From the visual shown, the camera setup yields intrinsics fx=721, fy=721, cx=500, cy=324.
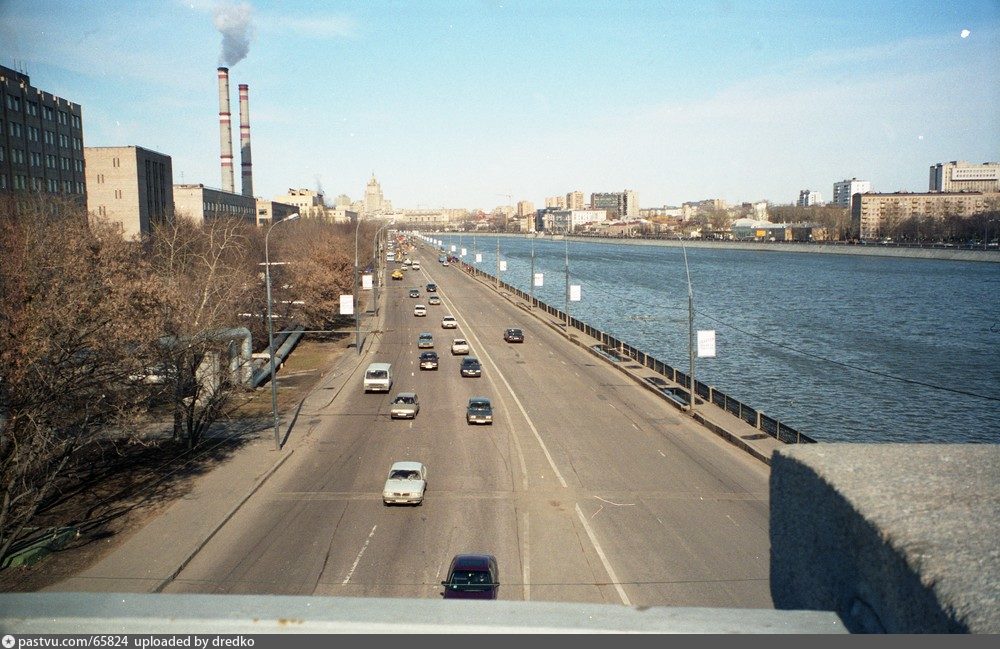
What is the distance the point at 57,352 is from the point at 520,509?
399 inches

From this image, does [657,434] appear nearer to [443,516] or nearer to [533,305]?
[443,516]

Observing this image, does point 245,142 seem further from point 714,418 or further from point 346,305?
point 714,418

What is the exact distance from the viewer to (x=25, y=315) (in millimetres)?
13062

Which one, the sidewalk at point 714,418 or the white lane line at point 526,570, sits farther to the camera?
the sidewalk at point 714,418

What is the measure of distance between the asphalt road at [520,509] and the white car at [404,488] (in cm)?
23

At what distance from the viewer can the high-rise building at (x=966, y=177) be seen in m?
150

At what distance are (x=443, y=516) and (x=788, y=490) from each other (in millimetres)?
13419

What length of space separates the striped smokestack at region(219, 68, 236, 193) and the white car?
102015 millimetres

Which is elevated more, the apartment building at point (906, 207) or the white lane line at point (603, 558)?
the apartment building at point (906, 207)

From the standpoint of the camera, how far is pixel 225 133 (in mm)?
110750

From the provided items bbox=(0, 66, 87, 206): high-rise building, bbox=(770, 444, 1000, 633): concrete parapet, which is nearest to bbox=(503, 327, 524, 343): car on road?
bbox=(0, 66, 87, 206): high-rise building

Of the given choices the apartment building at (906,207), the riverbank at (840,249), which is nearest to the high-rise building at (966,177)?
the apartment building at (906,207)

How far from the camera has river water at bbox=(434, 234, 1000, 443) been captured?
3300cm

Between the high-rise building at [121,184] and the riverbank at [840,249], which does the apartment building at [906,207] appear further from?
the high-rise building at [121,184]
